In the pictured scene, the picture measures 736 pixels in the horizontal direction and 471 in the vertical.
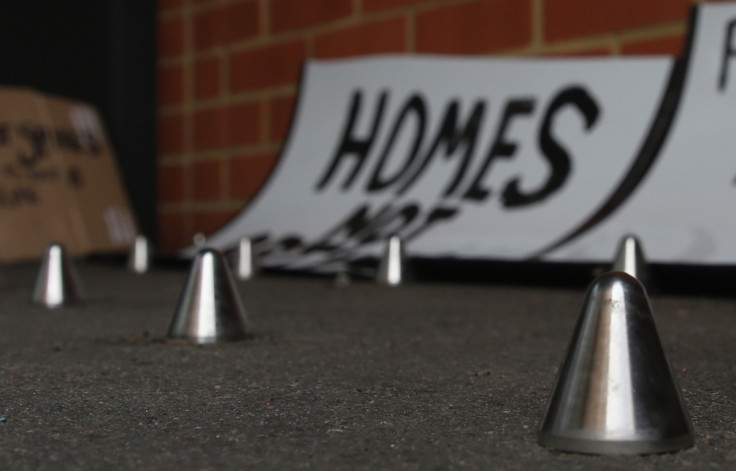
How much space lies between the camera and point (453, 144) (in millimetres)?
3895

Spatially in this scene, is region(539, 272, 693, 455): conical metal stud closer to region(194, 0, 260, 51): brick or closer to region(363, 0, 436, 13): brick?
region(363, 0, 436, 13): brick

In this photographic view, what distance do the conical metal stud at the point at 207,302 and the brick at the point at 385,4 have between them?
8.87ft

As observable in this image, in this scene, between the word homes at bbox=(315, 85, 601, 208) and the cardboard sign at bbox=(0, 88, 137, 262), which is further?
the cardboard sign at bbox=(0, 88, 137, 262)

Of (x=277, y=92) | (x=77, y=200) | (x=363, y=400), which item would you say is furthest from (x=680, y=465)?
(x=77, y=200)

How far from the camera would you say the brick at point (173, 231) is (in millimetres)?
5539

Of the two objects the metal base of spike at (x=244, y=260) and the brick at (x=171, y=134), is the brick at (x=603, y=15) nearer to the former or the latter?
the metal base of spike at (x=244, y=260)

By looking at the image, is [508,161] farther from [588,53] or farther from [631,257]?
[631,257]

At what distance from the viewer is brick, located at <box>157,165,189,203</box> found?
559cm

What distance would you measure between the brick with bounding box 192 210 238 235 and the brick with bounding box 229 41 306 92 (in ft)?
2.36

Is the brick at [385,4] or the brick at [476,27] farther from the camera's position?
the brick at [385,4]

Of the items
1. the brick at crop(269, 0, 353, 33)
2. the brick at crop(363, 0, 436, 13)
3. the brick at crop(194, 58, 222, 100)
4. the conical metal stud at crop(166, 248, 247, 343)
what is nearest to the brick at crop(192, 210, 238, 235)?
the brick at crop(194, 58, 222, 100)

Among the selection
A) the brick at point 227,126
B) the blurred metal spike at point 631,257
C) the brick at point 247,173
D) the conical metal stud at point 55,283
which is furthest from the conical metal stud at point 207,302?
the brick at point 227,126

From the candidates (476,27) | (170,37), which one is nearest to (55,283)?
(476,27)

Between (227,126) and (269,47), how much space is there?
55 centimetres
